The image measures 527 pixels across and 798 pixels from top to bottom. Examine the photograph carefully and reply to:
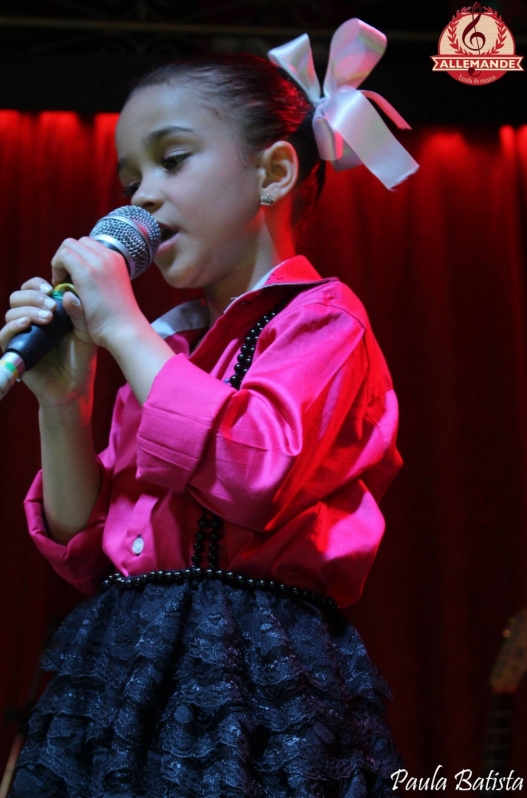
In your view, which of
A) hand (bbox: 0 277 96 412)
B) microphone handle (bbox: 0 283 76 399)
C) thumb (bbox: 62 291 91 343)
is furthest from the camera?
hand (bbox: 0 277 96 412)

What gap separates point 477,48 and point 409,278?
1.50ft

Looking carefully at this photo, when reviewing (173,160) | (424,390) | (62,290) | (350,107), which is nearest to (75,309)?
(62,290)

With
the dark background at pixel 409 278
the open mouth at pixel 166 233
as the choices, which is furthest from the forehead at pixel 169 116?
the dark background at pixel 409 278

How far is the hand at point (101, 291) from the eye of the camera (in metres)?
0.83

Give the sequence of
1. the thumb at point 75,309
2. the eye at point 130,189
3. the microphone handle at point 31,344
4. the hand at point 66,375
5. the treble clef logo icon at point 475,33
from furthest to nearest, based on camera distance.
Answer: the treble clef logo icon at point 475,33 → the eye at point 130,189 → the hand at point 66,375 → the thumb at point 75,309 → the microphone handle at point 31,344

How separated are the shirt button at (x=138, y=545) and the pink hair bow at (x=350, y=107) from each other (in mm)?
568

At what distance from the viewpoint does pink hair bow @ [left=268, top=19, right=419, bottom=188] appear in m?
1.09

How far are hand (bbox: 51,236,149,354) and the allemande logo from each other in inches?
39.0

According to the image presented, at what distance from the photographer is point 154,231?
93 centimetres

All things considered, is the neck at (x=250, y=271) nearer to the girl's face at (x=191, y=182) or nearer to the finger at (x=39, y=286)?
the girl's face at (x=191, y=182)

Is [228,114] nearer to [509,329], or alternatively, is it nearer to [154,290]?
[154,290]

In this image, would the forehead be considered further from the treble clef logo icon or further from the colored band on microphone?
the treble clef logo icon

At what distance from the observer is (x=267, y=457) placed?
780 mm

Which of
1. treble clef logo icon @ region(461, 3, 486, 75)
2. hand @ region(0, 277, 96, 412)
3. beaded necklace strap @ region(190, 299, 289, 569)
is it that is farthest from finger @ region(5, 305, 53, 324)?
treble clef logo icon @ region(461, 3, 486, 75)
